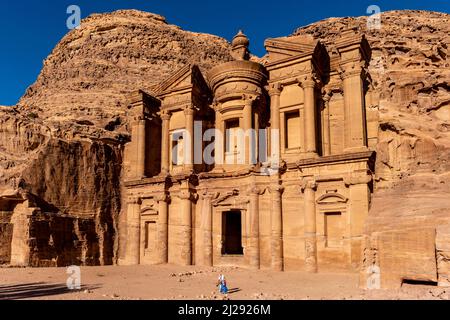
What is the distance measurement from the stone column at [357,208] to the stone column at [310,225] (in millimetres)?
1721

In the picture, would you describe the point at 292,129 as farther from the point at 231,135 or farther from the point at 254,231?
the point at 254,231

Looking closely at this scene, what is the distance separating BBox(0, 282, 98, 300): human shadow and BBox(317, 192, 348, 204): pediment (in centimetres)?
1077

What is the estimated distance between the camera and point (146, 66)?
4588cm

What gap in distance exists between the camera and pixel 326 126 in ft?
76.1

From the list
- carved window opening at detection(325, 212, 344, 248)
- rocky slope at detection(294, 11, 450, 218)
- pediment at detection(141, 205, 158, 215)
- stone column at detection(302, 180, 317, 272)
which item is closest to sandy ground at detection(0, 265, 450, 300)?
stone column at detection(302, 180, 317, 272)

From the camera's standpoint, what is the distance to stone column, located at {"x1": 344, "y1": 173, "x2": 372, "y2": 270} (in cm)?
1841

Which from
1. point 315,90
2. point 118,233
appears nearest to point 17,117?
point 118,233

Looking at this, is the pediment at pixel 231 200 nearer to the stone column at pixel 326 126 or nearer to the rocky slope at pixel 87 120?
the stone column at pixel 326 126

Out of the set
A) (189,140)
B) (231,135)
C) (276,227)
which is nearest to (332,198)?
(276,227)

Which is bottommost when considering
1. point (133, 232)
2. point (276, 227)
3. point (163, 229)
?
point (133, 232)

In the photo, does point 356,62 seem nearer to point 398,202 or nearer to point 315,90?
point 315,90

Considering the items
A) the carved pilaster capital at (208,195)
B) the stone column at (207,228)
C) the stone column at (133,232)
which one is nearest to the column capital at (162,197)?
the stone column at (133,232)

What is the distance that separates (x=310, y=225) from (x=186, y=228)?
707cm

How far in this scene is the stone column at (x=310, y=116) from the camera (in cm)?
2138
